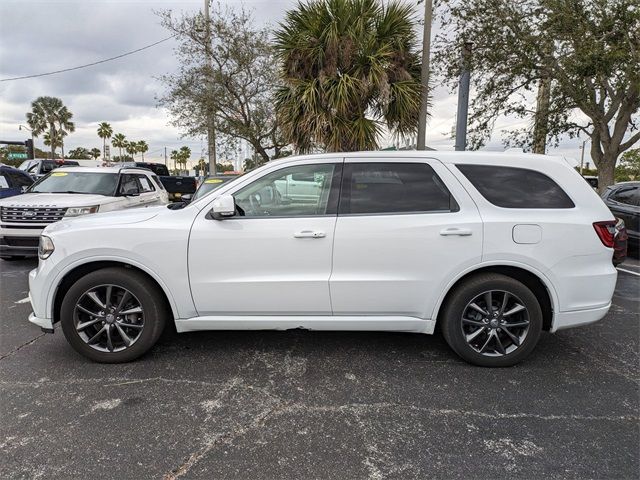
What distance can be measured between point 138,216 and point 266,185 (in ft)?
3.55

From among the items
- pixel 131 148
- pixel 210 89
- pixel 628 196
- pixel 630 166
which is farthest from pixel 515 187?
pixel 131 148

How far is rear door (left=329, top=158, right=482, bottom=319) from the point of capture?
10.7ft

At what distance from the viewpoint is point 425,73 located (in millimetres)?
9469

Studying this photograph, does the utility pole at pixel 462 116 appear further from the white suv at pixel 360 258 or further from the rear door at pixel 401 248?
the rear door at pixel 401 248

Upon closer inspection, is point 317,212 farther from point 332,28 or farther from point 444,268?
point 332,28

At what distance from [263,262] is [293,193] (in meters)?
0.67

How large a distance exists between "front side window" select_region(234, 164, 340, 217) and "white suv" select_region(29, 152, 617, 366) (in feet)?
0.04

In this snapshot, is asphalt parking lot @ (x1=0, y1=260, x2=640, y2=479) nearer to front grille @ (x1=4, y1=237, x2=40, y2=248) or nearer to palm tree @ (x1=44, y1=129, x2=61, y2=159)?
front grille @ (x1=4, y1=237, x2=40, y2=248)

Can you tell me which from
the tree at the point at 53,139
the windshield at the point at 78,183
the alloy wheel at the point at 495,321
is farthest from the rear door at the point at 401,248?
the tree at the point at 53,139

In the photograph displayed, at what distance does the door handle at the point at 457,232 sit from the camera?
127 inches

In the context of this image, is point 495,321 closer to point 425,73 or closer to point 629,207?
point 629,207

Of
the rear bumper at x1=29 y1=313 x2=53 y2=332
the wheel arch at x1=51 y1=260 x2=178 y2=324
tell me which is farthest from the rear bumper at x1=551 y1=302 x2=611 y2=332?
the rear bumper at x1=29 y1=313 x2=53 y2=332

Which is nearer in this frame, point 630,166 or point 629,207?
point 629,207

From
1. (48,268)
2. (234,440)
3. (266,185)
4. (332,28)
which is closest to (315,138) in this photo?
(332,28)
